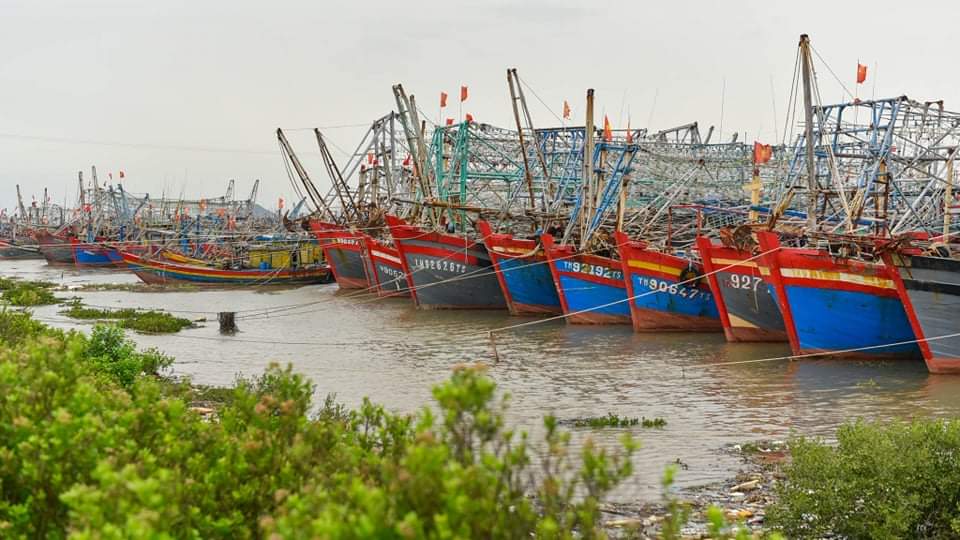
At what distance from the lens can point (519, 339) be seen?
Result: 30.5 meters

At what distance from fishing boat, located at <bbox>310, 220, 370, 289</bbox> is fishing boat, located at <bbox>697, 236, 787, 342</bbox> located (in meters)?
22.7

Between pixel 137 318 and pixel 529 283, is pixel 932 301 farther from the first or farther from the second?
pixel 137 318

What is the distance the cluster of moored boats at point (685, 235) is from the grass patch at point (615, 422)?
6945 mm

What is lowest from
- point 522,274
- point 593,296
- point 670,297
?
point 593,296

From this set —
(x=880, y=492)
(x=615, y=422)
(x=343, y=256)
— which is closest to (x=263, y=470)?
(x=880, y=492)

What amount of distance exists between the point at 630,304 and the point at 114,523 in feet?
87.7

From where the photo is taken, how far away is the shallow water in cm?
1706

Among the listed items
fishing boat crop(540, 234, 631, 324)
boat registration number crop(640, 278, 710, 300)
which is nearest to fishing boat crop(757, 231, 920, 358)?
boat registration number crop(640, 278, 710, 300)

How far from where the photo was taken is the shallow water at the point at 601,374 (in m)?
17.1

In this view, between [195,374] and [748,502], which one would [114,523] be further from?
[195,374]

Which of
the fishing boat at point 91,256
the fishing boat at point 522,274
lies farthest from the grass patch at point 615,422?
the fishing boat at point 91,256

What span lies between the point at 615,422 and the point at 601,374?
253 inches

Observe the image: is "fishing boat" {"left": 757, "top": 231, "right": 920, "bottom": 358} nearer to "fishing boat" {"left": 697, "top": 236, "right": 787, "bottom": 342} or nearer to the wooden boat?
"fishing boat" {"left": 697, "top": 236, "right": 787, "bottom": 342}

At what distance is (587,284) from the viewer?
32375mm
